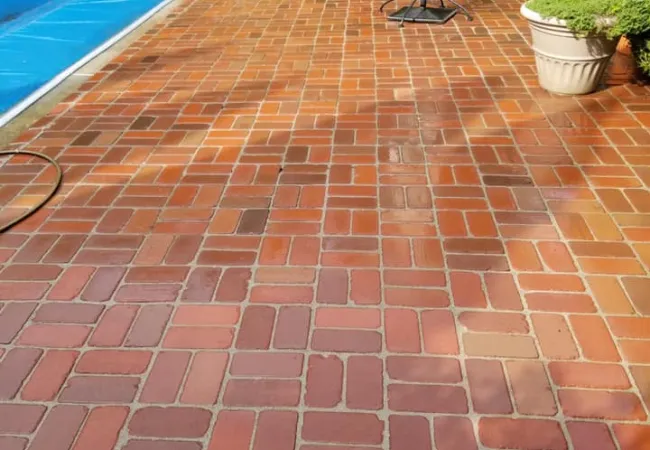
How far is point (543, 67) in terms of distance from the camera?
321cm

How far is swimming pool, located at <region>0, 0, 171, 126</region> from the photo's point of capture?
384cm

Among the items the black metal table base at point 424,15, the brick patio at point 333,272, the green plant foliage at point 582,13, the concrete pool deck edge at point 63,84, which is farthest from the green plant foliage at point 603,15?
the concrete pool deck edge at point 63,84

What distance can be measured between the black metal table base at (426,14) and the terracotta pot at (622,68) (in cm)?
140

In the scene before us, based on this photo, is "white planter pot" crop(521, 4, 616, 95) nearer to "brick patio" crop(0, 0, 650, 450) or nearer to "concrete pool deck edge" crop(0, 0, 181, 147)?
"brick patio" crop(0, 0, 650, 450)

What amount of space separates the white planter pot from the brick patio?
11 centimetres

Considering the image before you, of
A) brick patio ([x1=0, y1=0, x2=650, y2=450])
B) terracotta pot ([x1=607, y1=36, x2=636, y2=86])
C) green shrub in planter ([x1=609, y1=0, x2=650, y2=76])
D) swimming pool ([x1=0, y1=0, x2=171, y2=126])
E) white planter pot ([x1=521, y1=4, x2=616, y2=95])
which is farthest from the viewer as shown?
swimming pool ([x1=0, y1=0, x2=171, y2=126])

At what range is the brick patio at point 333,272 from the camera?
1440 millimetres

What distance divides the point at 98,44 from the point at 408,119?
125 inches

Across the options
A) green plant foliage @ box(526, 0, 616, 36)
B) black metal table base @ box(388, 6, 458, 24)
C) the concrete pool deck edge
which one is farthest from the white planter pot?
the concrete pool deck edge

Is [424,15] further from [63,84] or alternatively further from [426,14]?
[63,84]

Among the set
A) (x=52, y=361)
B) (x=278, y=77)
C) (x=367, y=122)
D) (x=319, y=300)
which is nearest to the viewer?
(x=52, y=361)

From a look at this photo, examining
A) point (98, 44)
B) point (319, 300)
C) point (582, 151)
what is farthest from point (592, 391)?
point (98, 44)

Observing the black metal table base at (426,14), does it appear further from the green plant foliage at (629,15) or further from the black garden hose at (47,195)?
the black garden hose at (47,195)

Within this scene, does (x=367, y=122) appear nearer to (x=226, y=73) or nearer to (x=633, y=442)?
(x=226, y=73)
